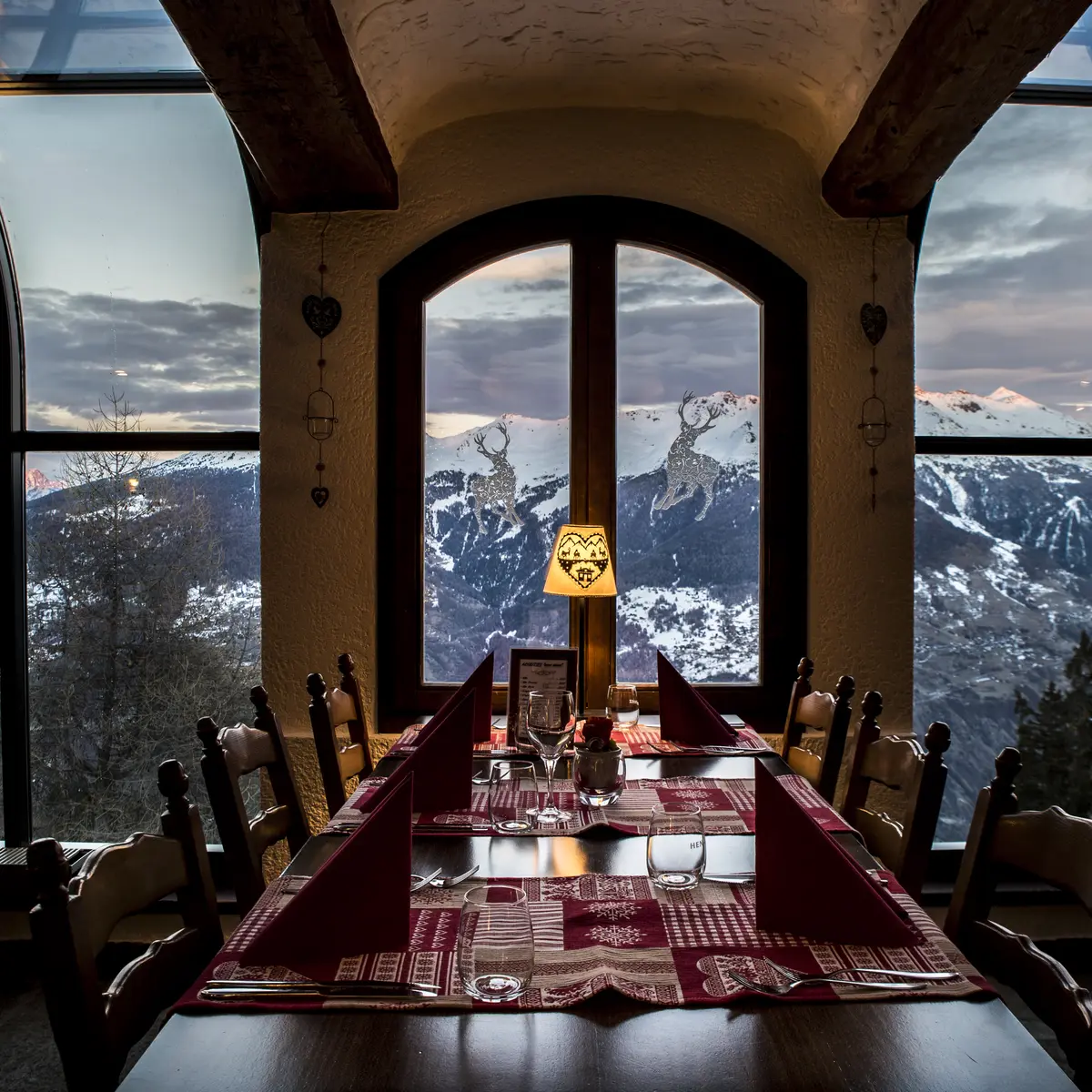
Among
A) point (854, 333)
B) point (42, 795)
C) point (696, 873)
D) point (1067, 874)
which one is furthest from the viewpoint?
point (42, 795)

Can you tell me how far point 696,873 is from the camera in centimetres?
142

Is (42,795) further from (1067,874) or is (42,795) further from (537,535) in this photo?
(1067,874)

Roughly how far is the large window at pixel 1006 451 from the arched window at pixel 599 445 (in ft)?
1.72

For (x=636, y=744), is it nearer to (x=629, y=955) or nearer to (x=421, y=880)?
(x=421, y=880)

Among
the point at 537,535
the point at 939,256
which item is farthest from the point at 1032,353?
the point at 537,535

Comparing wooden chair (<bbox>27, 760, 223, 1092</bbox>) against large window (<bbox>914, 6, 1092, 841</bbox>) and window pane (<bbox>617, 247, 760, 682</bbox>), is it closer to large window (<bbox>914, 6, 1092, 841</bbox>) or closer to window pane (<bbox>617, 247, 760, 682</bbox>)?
window pane (<bbox>617, 247, 760, 682</bbox>)

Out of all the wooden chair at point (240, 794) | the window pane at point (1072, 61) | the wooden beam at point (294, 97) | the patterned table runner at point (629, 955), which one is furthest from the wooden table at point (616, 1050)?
the window pane at point (1072, 61)

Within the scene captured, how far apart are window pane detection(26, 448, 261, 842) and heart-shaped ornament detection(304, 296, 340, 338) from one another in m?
0.60

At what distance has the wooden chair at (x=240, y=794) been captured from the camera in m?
1.73

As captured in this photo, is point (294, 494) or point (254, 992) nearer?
point (254, 992)

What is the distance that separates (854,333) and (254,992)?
112 inches

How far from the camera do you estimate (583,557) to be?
3.05 metres

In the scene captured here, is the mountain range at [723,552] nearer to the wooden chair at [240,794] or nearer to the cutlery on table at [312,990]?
the wooden chair at [240,794]

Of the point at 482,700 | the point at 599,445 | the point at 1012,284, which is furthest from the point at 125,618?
the point at 1012,284
